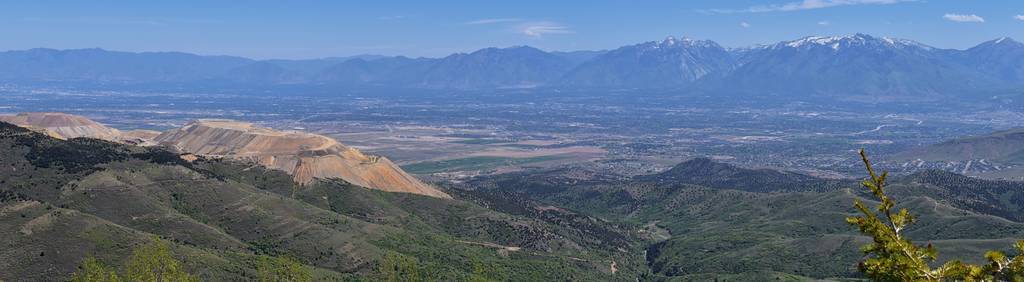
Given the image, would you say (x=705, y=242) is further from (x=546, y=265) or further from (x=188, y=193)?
(x=188, y=193)

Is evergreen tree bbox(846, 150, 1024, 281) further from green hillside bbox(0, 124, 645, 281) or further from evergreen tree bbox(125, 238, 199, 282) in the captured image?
green hillside bbox(0, 124, 645, 281)

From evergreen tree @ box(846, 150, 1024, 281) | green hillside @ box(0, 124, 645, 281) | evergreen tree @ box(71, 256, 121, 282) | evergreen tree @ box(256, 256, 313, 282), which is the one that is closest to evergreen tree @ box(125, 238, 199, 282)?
evergreen tree @ box(71, 256, 121, 282)

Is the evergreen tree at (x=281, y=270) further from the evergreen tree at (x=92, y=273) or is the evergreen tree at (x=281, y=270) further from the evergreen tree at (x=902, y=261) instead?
the evergreen tree at (x=902, y=261)

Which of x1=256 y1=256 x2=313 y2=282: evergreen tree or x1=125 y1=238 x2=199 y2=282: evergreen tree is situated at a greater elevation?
x1=125 y1=238 x2=199 y2=282: evergreen tree

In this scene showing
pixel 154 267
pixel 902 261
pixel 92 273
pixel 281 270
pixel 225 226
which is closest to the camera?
pixel 902 261

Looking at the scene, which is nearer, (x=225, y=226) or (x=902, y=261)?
(x=902, y=261)

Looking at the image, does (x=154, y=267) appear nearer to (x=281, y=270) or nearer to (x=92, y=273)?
(x=92, y=273)

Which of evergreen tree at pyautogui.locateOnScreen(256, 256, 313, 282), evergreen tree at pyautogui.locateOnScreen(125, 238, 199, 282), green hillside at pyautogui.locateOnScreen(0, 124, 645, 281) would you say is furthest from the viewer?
green hillside at pyautogui.locateOnScreen(0, 124, 645, 281)

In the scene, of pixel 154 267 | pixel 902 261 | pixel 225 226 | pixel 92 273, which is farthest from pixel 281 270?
pixel 902 261
